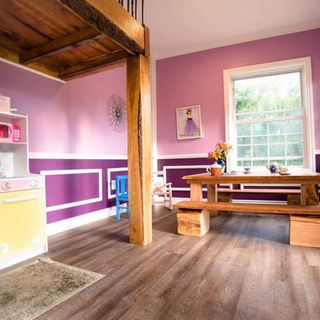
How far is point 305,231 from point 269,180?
0.62m

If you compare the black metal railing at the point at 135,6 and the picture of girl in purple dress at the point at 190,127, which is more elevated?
the black metal railing at the point at 135,6

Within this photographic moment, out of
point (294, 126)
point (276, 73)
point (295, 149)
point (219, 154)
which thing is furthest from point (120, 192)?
point (276, 73)

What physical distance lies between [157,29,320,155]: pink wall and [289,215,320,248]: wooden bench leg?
215 cm

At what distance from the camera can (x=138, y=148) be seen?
275 cm

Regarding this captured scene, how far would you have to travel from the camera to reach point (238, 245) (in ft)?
8.79

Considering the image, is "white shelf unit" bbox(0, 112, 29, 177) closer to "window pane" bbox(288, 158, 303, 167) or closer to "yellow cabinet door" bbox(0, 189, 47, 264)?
"yellow cabinet door" bbox(0, 189, 47, 264)

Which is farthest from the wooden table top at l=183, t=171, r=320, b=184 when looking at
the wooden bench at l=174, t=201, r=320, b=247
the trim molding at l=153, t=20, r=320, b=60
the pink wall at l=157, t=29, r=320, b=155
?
the trim molding at l=153, t=20, r=320, b=60

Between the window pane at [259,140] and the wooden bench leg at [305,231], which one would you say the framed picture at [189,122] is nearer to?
the window pane at [259,140]

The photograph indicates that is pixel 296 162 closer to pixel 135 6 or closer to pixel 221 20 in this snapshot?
pixel 221 20

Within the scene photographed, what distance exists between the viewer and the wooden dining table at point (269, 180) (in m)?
2.66

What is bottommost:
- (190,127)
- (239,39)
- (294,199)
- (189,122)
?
(294,199)

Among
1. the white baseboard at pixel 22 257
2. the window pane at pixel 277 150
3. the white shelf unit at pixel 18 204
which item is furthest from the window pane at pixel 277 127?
the white baseboard at pixel 22 257

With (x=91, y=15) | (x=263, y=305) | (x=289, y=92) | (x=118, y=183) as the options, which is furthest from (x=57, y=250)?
(x=289, y=92)

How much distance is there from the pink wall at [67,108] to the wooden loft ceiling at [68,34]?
22 centimetres
